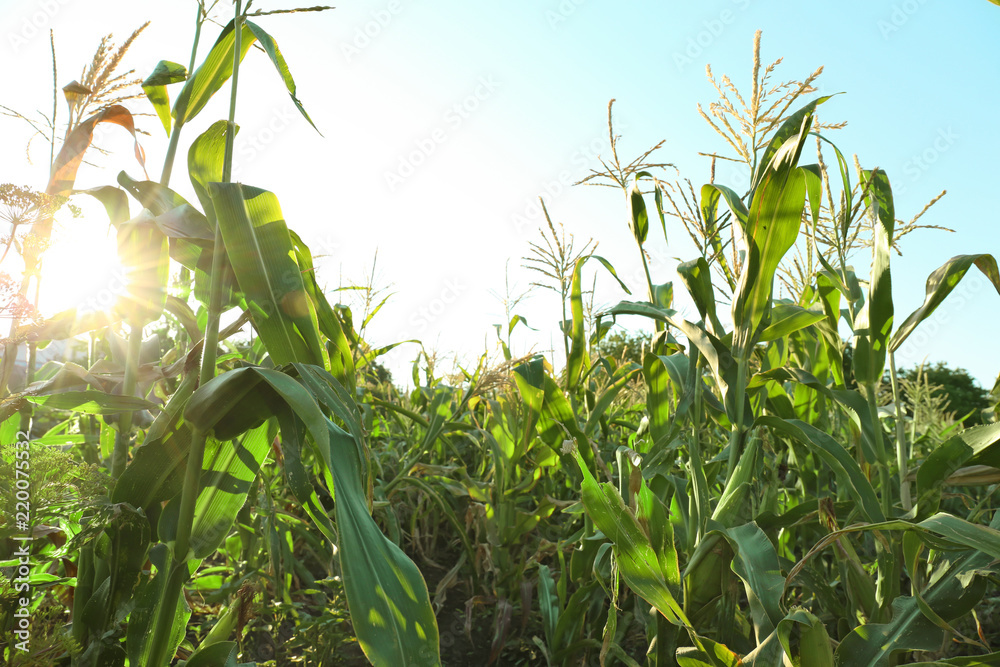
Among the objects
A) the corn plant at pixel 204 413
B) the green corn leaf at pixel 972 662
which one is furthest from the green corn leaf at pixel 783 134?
the corn plant at pixel 204 413

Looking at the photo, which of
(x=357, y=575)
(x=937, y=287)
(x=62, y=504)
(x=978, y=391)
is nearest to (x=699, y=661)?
(x=357, y=575)

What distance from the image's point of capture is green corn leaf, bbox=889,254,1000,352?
132 cm

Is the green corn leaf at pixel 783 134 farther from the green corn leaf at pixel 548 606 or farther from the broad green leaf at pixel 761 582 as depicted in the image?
the green corn leaf at pixel 548 606

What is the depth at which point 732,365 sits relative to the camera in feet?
4.44

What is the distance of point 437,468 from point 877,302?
1403mm

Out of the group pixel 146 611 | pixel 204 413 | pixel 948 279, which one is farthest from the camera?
pixel 948 279

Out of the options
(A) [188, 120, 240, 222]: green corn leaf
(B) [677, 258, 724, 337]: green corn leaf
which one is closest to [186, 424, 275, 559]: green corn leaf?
(A) [188, 120, 240, 222]: green corn leaf

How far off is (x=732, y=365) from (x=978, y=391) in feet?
64.3

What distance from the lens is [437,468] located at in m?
1.95

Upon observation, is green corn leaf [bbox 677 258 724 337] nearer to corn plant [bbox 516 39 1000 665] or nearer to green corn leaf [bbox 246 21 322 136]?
corn plant [bbox 516 39 1000 665]

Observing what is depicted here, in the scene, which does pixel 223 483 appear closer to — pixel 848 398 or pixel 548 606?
pixel 548 606

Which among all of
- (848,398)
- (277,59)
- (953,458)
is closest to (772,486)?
(848,398)

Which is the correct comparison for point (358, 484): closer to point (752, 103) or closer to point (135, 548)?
point (135, 548)

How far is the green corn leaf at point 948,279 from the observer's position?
132cm
